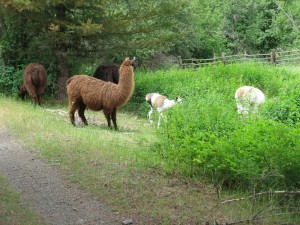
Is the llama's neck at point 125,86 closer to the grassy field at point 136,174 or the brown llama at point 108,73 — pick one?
the grassy field at point 136,174

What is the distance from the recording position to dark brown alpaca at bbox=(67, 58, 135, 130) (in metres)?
13.1

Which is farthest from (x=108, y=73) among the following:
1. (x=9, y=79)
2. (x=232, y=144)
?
(x=232, y=144)

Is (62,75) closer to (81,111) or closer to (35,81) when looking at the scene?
(35,81)

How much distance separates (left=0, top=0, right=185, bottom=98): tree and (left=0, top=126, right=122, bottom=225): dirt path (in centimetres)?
819

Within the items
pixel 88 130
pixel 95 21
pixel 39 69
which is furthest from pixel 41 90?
pixel 88 130

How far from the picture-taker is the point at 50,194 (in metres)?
7.35

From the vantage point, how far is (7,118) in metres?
13.7

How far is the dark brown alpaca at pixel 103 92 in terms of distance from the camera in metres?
13.1

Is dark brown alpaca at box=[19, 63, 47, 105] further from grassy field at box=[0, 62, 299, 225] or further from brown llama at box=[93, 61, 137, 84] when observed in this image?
grassy field at box=[0, 62, 299, 225]

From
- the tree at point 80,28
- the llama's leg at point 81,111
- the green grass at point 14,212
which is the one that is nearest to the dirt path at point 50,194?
the green grass at point 14,212

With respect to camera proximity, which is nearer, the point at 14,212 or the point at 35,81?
the point at 14,212

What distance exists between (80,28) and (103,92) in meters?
4.12

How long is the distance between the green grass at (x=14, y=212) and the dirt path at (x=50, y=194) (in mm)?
123

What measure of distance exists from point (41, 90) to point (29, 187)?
35.2 feet
